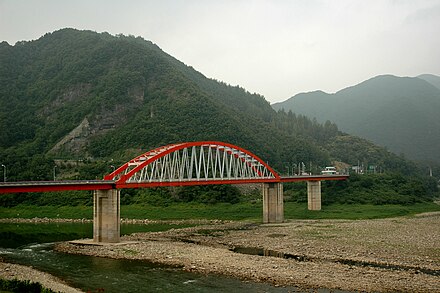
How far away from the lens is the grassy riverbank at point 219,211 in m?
68.2

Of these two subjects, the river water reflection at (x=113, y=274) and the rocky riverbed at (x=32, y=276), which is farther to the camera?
the river water reflection at (x=113, y=274)

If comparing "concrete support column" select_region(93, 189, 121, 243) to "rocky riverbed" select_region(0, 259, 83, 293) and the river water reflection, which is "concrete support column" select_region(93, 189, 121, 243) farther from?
"rocky riverbed" select_region(0, 259, 83, 293)

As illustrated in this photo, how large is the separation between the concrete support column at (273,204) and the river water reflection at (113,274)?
98.2 feet

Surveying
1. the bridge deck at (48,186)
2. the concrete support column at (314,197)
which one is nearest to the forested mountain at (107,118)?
the concrete support column at (314,197)

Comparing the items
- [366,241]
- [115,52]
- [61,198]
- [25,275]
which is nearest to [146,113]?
[115,52]

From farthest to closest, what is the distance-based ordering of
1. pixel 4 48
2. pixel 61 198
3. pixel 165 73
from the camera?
pixel 4 48 → pixel 165 73 → pixel 61 198

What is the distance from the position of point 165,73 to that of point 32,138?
4513 centimetres

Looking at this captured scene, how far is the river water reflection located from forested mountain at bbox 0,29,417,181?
5145 cm

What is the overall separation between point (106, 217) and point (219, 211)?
31.1 metres

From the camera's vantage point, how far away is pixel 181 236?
46.7m

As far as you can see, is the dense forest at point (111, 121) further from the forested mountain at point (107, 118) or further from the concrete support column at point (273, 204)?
the concrete support column at point (273, 204)

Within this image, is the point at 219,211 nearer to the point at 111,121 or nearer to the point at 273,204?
the point at 273,204

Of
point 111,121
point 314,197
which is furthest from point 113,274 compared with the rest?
point 111,121

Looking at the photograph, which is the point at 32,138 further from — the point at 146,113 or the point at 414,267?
the point at 414,267
